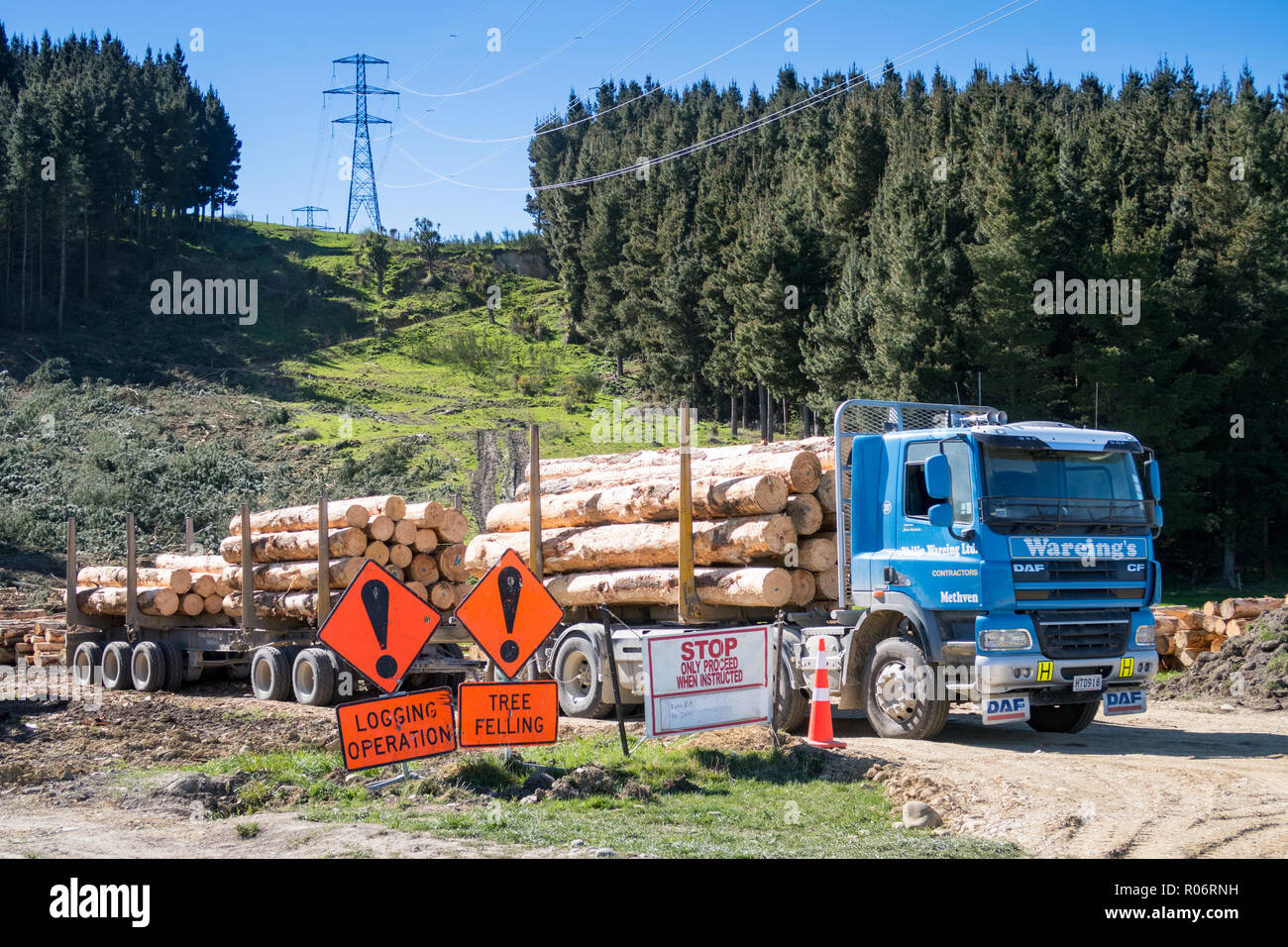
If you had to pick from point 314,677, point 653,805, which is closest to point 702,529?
point 653,805

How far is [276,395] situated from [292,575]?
1804 inches

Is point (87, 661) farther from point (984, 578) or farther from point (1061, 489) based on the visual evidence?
point (1061, 489)

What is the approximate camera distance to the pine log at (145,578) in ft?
65.5

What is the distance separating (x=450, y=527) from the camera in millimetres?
18703

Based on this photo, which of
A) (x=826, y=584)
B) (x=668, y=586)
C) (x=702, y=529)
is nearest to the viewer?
(x=826, y=584)

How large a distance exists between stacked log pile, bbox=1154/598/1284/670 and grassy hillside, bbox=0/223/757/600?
51.6 ft

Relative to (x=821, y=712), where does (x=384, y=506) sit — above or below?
above

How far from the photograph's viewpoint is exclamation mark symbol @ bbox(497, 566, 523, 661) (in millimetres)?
10312

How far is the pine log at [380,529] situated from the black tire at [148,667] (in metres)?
4.86

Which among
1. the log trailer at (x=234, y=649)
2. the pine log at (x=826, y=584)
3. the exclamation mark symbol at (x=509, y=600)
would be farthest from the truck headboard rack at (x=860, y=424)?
the log trailer at (x=234, y=649)

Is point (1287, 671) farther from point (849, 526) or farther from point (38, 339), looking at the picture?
point (38, 339)

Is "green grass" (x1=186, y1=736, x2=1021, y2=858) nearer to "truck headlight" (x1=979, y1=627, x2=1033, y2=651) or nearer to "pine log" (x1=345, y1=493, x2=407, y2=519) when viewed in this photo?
"truck headlight" (x1=979, y1=627, x2=1033, y2=651)

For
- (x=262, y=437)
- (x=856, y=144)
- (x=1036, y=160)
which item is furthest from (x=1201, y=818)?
(x=262, y=437)

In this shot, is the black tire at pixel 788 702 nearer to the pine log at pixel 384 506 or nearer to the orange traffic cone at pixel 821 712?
the orange traffic cone at pixel 821 712
